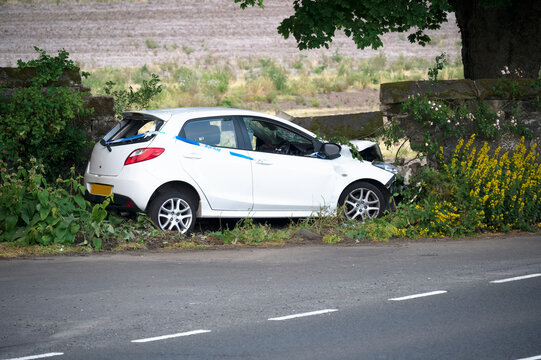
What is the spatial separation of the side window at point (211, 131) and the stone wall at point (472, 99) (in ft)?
8.90

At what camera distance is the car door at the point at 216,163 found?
11.5m

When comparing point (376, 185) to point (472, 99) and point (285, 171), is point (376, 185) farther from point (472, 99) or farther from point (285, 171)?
point (472, 99)

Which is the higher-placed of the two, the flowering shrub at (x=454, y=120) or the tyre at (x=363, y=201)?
the flowering shrub at (x=454, y=120)

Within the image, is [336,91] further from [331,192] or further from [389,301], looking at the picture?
[389,301]

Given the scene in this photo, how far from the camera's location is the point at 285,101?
36.7 metres

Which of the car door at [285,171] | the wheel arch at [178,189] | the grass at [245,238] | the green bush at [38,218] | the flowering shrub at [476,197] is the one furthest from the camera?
the car door at [285,171]

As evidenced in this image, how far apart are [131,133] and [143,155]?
69cm

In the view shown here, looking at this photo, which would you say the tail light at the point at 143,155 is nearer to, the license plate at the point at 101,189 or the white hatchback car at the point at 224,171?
the white hatchback car at the point at 224,171

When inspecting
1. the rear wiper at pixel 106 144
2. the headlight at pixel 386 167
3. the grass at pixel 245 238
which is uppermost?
the rear wiper at pixel 106 144

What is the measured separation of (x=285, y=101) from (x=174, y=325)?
2978 centimetres

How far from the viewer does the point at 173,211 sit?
1146 centimetres

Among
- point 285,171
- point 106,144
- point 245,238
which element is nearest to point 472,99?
point 285,171

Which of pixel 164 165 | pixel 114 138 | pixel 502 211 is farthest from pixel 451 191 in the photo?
pixel 114 138

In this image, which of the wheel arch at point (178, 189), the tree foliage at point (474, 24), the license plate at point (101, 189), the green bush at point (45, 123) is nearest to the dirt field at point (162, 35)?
the tree foliage at point (474, 24)
